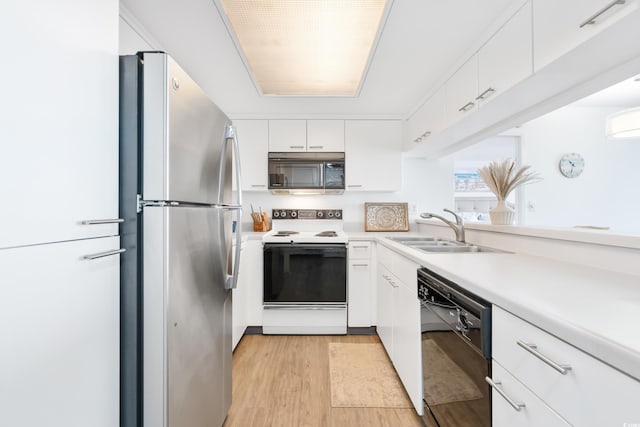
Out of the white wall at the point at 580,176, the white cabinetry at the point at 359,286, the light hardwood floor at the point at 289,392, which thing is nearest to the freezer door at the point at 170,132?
the light hardwood floor at the point at 289,392

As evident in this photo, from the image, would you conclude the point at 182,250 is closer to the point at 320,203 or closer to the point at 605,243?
the point at 605,243

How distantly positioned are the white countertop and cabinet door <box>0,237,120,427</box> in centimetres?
115

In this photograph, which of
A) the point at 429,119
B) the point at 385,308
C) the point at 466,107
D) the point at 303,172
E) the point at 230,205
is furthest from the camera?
the point at 303,172

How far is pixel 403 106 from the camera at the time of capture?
278cm

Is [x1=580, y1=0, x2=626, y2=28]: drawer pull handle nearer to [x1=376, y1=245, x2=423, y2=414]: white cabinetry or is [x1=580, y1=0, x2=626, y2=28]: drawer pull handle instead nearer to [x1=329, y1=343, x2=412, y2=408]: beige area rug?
[x1=376, y1=245, x2=423, y2=414]: white cabinetry

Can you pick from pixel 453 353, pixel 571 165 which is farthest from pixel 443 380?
pixel 571 165

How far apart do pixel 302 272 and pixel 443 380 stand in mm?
1572

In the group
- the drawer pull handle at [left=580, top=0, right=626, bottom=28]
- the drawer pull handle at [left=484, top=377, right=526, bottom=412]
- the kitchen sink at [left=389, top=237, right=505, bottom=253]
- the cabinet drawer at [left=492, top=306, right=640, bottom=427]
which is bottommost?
the drawer pull handle at [left=484, top=377, right=526, bottom=412]

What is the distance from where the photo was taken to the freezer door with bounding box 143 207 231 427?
3.16 ft

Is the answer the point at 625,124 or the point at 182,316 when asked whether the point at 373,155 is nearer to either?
the point at 625,124

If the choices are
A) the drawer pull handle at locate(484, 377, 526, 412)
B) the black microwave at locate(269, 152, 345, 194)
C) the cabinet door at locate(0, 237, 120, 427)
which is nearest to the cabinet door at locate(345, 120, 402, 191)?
the black microwave at locate(269, 152, 345, 194)

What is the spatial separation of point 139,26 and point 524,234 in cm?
236

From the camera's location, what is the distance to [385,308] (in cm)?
227

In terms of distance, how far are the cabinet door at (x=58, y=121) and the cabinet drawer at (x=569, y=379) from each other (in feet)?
3.90
